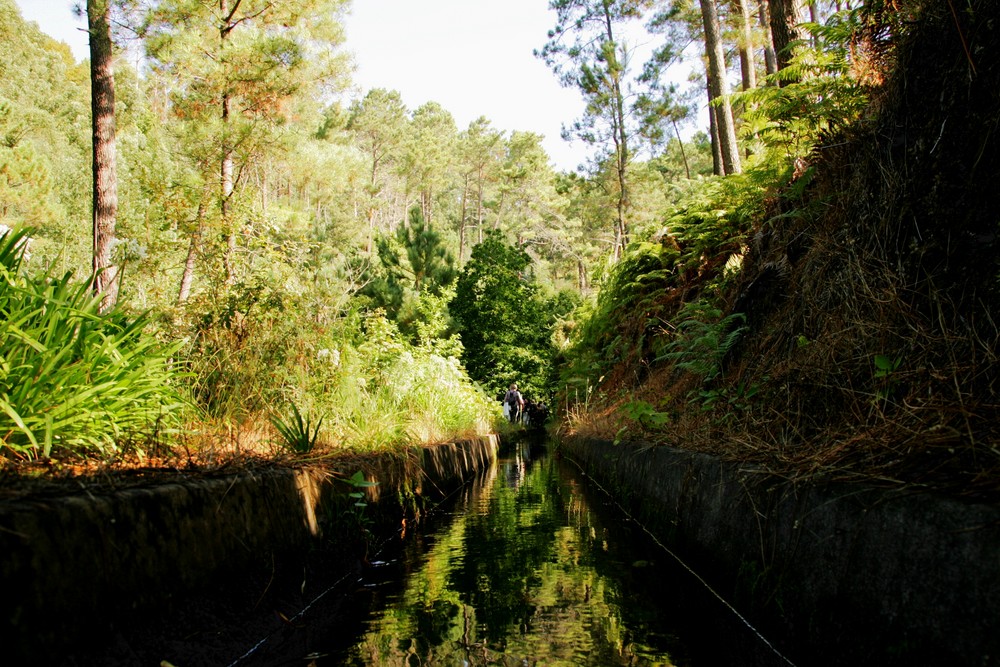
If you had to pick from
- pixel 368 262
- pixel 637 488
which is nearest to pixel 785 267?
pixel 637 488

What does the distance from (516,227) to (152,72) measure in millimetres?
39624

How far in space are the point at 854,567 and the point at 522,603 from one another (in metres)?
1.72

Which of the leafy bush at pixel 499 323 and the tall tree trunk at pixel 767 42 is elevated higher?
the tall tree trunk at pixel 767 42

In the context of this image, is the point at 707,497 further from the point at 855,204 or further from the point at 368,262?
the point at 368,262

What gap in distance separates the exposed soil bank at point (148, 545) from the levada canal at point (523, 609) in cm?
37

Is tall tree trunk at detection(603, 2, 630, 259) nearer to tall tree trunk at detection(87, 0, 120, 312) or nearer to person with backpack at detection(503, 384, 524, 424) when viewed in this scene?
person with backpack at detection(503, 384, 524, 424)

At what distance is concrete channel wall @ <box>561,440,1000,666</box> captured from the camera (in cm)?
185

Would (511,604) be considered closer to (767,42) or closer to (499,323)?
(767,42)

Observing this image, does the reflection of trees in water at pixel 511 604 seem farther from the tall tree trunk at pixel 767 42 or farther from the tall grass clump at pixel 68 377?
the tall tree trunk at pixel 767 42

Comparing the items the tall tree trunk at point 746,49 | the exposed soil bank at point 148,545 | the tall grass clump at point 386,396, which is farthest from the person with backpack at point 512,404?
the exposed soil bank at point 148,545

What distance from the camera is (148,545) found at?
2.53 metres

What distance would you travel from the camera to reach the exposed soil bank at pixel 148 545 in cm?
195

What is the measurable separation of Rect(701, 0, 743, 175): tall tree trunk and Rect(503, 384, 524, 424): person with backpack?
1108cm

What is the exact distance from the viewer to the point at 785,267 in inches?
222
